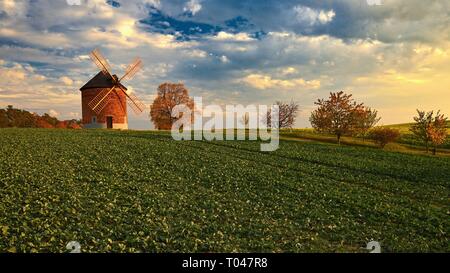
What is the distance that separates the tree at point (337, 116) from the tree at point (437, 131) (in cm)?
1248

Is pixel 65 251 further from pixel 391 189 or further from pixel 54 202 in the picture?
pixel 391 189

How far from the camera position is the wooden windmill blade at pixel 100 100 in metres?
76.2

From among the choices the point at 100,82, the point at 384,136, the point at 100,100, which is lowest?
the point at 384,136

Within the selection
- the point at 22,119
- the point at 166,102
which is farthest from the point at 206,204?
the point at 22,119

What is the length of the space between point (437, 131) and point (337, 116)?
17.5 metres

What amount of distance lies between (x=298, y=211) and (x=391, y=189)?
1256 cm

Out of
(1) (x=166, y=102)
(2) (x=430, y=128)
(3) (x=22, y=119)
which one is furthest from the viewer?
(3) (x=22, y=119)

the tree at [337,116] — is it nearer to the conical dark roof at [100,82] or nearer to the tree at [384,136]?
the tree at [384,136]

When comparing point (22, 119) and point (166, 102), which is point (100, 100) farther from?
point (22, 119)

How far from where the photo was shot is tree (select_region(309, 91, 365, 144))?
68.8 meters

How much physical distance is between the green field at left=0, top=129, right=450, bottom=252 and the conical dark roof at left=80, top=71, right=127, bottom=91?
39498 mm

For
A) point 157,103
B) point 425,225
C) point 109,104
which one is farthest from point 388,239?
point 157,103

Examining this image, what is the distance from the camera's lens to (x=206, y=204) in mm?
21328

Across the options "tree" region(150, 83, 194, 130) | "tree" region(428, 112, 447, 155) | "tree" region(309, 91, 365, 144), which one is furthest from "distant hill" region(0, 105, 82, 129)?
"tree" region(428, 112, 447, 155)
